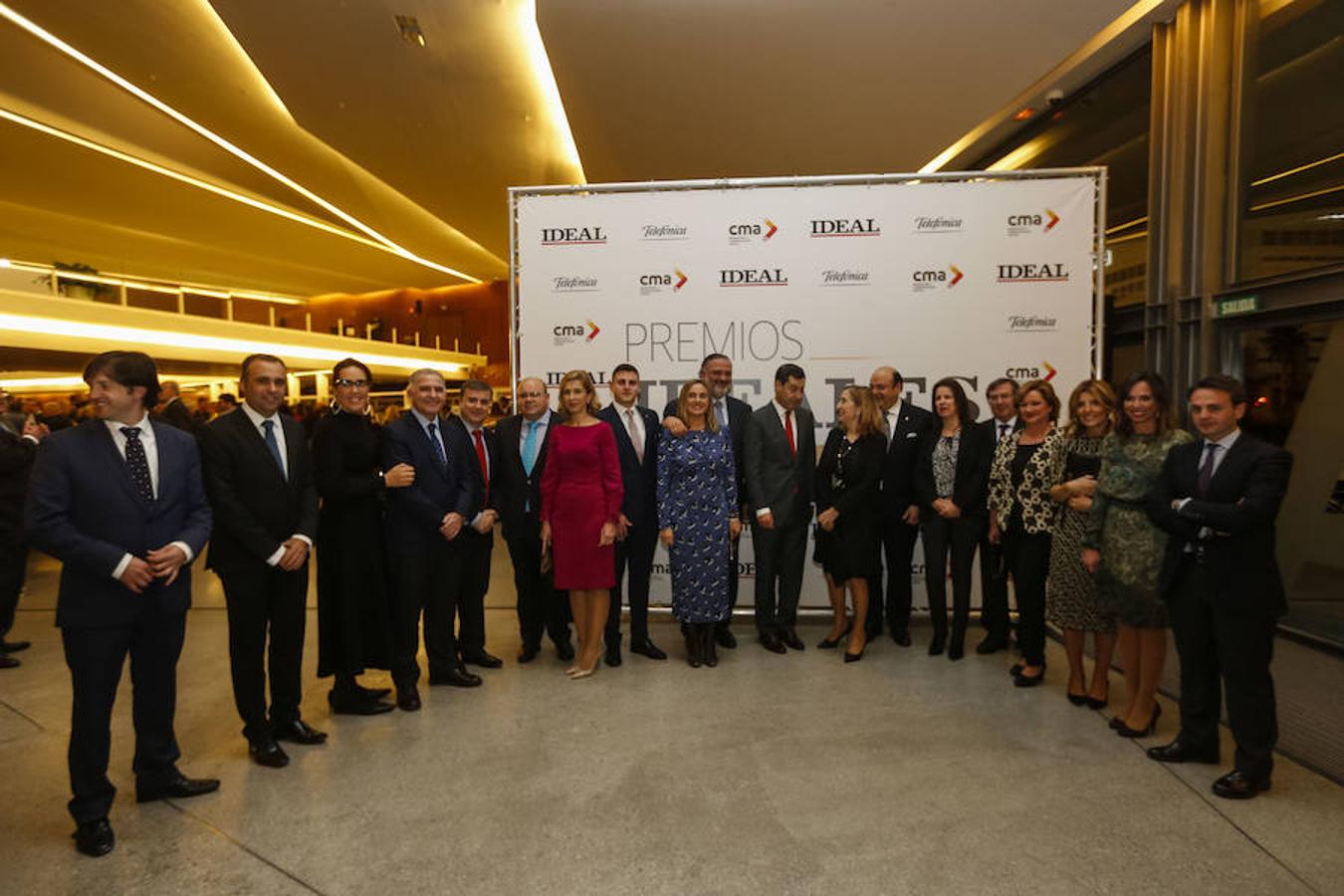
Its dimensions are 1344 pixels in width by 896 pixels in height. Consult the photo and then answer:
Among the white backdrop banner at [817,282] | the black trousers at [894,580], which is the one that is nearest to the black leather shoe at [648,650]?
the black trousers at [894,580]

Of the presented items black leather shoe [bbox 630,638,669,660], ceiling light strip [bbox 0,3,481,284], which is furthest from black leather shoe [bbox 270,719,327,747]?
ceiling light strip [bbox 0,3,481,284]

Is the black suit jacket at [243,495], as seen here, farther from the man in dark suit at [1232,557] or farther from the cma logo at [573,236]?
the man in dark suit at [1232,557]

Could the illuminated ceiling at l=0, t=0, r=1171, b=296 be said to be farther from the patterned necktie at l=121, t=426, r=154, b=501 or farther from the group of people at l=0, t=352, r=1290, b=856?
the patterned necktie at l=121, t=426, r=154, b=501

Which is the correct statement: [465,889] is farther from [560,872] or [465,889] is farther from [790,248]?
[790,248]

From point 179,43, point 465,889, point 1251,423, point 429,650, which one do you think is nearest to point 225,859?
point 465,889

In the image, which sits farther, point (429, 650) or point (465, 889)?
point (429, 650)

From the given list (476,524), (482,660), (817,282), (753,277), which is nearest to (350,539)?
(476,524)

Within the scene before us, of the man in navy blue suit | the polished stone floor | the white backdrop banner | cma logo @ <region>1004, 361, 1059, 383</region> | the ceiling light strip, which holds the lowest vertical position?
the polished stone floor

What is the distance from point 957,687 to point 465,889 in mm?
2740

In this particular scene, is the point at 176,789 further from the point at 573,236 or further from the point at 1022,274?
the point at 1022,274

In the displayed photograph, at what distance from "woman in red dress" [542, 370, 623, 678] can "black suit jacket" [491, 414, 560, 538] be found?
0.22 metres

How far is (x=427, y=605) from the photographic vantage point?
13.5 ft

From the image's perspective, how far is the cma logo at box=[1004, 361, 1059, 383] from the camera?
5031mm

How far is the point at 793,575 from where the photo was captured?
480cm
